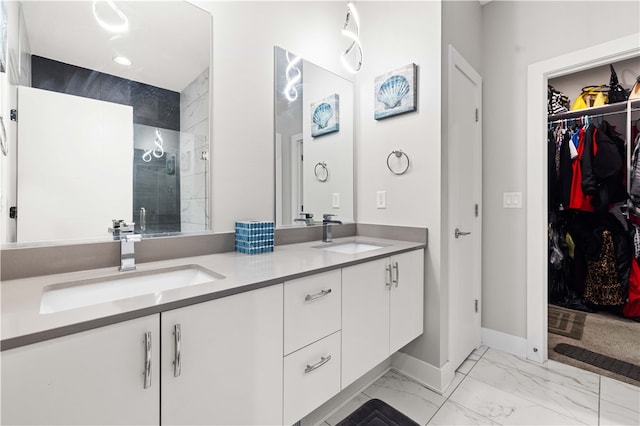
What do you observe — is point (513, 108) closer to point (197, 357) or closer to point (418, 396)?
point (418, 396)

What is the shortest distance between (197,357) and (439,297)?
4.70 feet

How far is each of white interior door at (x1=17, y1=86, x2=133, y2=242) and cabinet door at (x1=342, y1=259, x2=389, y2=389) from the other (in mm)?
1009

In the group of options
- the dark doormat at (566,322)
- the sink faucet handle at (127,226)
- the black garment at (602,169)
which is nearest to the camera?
the sink faucet handle at (127,226)

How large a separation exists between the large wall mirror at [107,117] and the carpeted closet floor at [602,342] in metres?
2.63

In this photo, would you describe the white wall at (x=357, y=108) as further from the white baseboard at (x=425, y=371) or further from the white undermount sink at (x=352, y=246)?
the white undermount sink at (x=352, y=246)

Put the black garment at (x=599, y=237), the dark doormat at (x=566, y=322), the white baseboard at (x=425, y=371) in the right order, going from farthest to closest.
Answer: the black garment at (x=599, y=237) → the dark doormat at (x=566, y=322) → the white baseboard at (x=425, y=371)

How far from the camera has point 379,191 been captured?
6.87 feet

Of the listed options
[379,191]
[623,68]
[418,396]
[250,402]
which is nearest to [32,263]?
[250,402]

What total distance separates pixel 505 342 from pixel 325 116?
6.91 feet

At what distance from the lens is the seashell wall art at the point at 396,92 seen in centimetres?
186

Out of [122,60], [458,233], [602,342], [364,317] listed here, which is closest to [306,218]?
[364,317]

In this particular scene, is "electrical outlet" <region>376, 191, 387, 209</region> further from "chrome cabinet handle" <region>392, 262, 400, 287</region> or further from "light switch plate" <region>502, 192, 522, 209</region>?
"light switch plate" <region>502, 192, 522, 209</region>

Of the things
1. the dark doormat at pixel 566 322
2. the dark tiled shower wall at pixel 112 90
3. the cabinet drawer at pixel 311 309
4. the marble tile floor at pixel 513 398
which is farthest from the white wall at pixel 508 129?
the dark tiled shower wall at pixel 112 90

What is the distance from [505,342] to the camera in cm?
225
